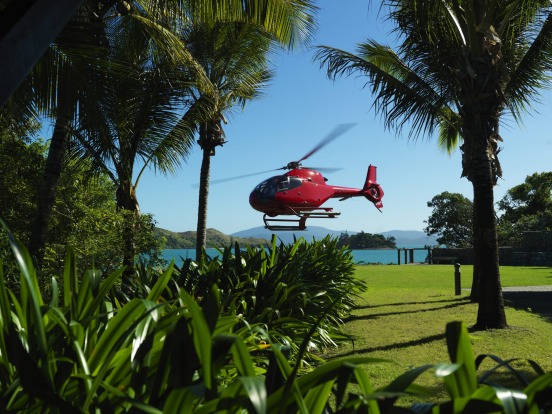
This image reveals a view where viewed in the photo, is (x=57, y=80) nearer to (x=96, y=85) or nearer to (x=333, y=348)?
(x=96, y=85)

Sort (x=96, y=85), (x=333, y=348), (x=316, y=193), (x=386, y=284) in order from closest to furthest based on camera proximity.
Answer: (x=96, y=85) < (x=333, y=348) < (x=316, y=193) < (x=386, y=284)

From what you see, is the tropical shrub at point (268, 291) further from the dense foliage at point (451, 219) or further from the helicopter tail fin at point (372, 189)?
the dense foliage at point (451, 219)

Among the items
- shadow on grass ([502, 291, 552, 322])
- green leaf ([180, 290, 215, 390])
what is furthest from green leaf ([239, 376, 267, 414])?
shadow on grass ([502, 291, 552, 322])

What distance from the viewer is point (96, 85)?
7.16m

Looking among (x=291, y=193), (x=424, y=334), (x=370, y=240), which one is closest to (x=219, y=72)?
(x=291, y=193)

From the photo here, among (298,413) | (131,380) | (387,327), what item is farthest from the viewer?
(387,327)

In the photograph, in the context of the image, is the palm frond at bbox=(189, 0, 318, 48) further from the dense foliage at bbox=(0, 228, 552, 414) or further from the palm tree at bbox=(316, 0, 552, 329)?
the dense foliage at bbox=(0, 228, 552, 414)

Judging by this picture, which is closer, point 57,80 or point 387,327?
point 57,80

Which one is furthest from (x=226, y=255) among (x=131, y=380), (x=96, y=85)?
(x=131, y=380)

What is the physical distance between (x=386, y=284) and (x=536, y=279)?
5784mm

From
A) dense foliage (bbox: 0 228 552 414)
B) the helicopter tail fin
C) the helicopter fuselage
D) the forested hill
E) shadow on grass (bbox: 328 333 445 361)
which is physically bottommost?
shadow on grass (bbox: 328 333 445 361)

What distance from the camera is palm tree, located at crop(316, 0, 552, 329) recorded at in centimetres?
909

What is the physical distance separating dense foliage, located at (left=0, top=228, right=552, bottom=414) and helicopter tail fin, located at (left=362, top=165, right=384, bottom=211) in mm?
19915

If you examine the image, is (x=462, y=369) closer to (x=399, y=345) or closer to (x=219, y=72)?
(x=399, y=345)
